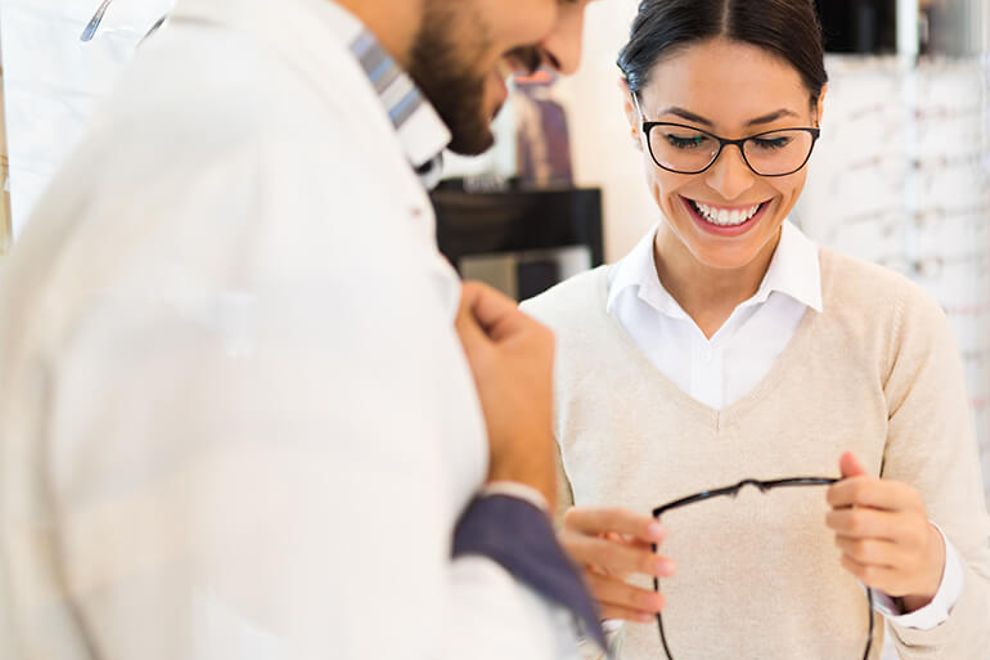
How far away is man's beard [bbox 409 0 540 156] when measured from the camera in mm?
589

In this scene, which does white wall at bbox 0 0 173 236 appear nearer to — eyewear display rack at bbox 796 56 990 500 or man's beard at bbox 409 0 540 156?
man's beard at bbox 409 0 540 156

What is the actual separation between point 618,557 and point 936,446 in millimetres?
394

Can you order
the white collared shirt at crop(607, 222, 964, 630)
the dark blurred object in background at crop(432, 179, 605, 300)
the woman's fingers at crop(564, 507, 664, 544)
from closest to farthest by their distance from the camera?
the woman's fingers at crop(564, 507, 664, 544)
the white collared shirt at crop(607, 222, 964, 630)
the dark blurred object in background at crop(432, 179, 605, 300)

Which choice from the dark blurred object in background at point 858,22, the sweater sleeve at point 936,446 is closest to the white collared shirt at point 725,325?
the sweater sleeve at point 936,446

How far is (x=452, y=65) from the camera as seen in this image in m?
0.60

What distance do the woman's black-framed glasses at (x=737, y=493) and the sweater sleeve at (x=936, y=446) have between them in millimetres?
33

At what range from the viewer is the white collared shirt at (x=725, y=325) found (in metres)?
1.21

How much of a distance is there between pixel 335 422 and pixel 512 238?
2337mm

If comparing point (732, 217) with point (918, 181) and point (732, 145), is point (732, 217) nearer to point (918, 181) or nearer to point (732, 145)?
point (732, 145)

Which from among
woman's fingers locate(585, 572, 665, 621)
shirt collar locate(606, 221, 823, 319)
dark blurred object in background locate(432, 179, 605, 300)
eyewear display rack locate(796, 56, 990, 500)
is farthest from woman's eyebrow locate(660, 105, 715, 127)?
eyewear display rack locate(796, 56, 990, 500)

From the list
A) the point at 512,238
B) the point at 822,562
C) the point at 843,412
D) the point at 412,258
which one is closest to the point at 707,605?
the point at 822,562

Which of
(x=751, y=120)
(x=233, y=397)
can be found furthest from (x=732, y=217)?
(x=233, y=397)

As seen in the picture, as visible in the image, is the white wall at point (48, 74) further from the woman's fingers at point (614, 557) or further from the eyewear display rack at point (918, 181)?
the eyewear display rack at point (918, 181)

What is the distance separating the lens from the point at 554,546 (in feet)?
1.89
